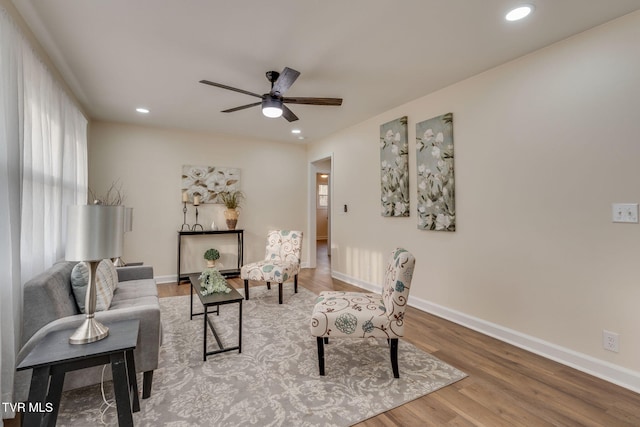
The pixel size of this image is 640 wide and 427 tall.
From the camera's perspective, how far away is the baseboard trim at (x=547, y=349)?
2.07 m

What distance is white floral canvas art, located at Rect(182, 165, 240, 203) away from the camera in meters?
5.10

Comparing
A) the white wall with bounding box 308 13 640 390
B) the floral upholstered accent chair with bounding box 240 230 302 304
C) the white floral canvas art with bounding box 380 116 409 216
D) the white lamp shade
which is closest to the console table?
the floral upholstered accent chair with bounding box 240 230 302 304

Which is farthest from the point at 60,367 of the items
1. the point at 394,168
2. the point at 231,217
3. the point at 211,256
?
the point at 231,217

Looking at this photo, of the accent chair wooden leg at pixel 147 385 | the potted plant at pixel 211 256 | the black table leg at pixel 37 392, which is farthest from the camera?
the potted plant at pixel 211 256

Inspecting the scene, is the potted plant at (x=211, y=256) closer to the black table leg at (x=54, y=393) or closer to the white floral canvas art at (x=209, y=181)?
the white floral canvas art at (x=209, y=181)

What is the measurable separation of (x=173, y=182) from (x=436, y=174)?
4.21 m

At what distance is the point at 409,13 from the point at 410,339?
2719mm

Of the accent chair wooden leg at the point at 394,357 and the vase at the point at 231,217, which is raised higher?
the vase at the point at 231,217

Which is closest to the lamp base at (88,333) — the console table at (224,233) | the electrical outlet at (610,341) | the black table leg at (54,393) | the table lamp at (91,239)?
the table lamp at (91,239)

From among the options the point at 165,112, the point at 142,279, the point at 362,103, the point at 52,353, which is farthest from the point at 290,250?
the point at 52,353

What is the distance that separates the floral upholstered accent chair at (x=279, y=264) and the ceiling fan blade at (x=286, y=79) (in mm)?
2171

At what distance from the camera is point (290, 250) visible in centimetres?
430

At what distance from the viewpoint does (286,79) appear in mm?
2506

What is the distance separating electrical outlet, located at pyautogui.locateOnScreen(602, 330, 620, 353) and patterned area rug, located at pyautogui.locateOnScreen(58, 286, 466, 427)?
110cm
